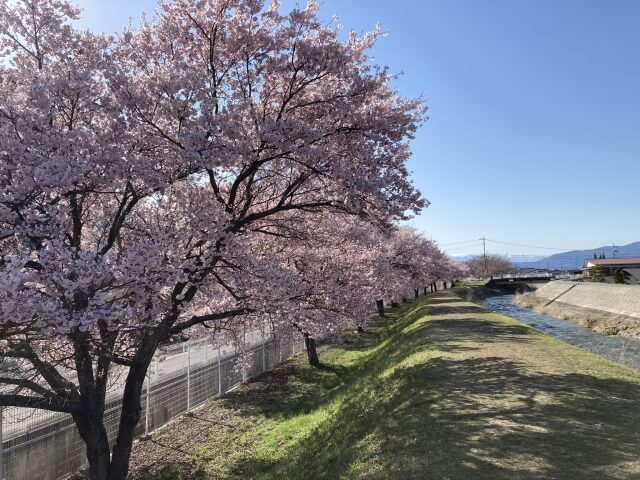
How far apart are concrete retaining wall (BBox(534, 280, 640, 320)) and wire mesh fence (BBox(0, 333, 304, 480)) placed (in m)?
29.5

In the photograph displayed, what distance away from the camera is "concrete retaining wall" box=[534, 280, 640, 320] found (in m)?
36.1

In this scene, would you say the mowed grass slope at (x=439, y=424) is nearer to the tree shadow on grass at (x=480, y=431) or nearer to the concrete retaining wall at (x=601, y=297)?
the tree shadow on grass at (x=480, y=431)

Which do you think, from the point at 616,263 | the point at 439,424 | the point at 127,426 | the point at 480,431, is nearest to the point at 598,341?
the point at 439,424

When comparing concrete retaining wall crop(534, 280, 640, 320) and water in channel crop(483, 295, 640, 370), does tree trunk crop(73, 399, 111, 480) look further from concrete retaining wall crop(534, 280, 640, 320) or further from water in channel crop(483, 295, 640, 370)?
concrete retaining wall crop(534, 280, 640, 320)

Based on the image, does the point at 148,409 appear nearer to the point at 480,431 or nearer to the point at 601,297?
the point at 480,431

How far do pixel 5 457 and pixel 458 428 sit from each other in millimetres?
6977

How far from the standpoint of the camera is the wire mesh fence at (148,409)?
7.77m

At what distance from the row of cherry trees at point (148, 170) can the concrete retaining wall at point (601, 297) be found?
105ft

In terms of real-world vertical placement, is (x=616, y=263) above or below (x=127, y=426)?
above

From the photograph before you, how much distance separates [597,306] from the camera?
42.1m

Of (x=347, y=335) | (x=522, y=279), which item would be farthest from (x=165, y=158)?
(x=522, y=279)

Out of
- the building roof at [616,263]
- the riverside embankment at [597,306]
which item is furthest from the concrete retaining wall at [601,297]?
the building roof at [616,263]

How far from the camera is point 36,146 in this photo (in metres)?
6.73

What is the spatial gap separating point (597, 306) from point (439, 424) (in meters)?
42.4
